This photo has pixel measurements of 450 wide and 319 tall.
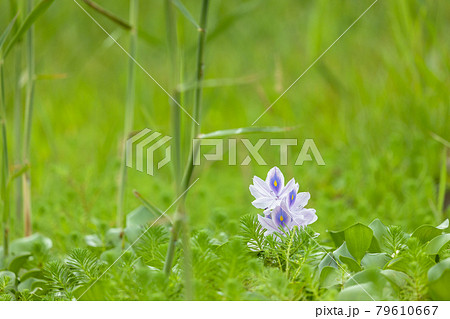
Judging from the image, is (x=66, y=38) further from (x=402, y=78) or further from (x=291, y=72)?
(x=402, y=78)

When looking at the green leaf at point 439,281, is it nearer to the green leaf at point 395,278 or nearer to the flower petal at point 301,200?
the green leaf at point 395,278

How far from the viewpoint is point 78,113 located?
8.42 ft

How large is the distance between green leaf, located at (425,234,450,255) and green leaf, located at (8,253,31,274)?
1.98 feet

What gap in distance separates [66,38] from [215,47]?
94 centimetres

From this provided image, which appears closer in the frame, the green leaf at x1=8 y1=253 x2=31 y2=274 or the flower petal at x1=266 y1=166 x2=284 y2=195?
the flower petal at x1=266 y1=166 x2=284 y2=195

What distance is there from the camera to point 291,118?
198cm

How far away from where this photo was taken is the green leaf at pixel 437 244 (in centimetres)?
72

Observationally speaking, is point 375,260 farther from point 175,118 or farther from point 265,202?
point 175,118

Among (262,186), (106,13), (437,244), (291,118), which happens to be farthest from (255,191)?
(291,118)

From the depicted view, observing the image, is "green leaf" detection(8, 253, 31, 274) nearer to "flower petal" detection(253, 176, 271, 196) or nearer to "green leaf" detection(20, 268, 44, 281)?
"green leaf" detection(20, 268, 44, 281)

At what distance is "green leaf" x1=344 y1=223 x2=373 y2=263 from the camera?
0.74 meters

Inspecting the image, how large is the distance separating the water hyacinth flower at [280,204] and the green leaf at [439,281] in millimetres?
163

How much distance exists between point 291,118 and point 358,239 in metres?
1.27

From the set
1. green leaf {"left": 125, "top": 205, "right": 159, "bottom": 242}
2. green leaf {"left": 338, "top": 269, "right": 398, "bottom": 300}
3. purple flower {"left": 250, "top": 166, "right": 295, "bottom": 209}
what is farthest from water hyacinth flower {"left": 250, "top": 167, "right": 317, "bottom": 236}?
green leaf {"left": 125, "top": 205, "right": 159, "bottom": 242}
